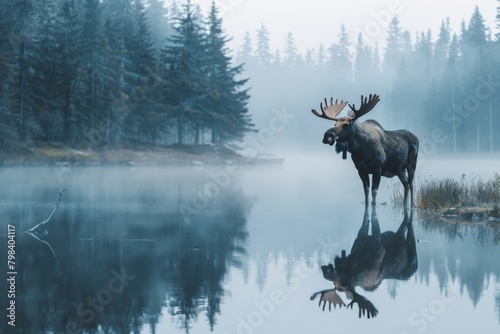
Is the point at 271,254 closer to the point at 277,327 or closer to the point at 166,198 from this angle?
the point at 277,327

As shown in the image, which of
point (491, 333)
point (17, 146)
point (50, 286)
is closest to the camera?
point (491, 333)

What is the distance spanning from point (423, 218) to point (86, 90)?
4269 centimetres

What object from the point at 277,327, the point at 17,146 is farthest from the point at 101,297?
the point at 17,146

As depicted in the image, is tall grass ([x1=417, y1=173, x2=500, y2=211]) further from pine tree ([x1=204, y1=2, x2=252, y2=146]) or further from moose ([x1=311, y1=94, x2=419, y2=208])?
pine tree ([x1=204, y1=2, x2=252, y2=146])

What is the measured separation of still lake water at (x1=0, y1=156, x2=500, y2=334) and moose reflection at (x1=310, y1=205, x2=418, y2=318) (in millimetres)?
91

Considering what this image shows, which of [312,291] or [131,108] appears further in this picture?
[131,108]

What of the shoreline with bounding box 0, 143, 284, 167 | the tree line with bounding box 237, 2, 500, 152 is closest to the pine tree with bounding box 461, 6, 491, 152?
the tree line with bounding box 237, 2, 500, 152

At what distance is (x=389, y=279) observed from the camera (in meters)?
11.0

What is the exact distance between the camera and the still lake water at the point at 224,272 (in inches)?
343

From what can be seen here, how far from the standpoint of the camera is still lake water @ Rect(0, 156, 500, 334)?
28.6 feet

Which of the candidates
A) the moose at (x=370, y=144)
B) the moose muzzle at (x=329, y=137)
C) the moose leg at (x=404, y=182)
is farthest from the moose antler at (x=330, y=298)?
the moose leg at (x=404, y=182)

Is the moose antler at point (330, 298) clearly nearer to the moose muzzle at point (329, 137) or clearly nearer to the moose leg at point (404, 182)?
the moose muzzle at point (329, 137)

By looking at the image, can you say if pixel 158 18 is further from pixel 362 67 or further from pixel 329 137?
pixel 329 137

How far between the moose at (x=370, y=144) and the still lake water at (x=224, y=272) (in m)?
1.21
